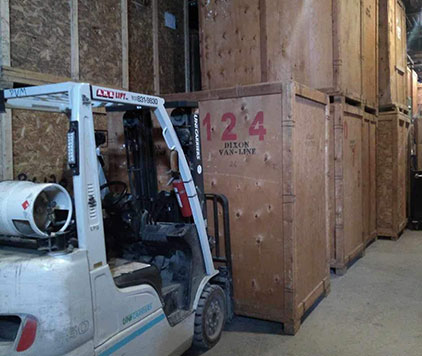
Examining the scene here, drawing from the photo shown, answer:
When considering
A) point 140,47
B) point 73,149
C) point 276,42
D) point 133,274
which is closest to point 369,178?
point 276,42

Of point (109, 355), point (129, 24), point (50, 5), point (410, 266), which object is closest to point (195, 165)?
point (109, 355)

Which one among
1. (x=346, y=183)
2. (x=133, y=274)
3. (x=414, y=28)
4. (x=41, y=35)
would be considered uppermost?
(x=414, y=28)

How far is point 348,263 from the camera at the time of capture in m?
6.27

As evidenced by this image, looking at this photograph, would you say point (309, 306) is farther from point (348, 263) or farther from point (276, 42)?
point (276, 42)

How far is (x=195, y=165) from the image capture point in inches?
141

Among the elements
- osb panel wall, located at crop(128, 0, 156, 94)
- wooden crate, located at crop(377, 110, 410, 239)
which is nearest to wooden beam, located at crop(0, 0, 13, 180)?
osb panel wall, located at crop(128, 0, 156, 94)

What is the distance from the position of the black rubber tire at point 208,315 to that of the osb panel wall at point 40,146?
6.69ft

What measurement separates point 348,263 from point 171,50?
168 inches

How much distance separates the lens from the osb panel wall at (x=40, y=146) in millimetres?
4105

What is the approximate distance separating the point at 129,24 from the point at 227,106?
90.4 inches

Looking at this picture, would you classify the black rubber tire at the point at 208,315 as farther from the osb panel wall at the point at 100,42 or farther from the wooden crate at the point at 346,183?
the osb panel wall at the point at 100,42

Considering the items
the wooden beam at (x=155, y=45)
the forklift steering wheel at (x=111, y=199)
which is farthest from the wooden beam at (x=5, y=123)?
the wooden beam at (x=155, y=45)

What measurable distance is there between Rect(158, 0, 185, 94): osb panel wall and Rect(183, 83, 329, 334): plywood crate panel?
2.03 metres

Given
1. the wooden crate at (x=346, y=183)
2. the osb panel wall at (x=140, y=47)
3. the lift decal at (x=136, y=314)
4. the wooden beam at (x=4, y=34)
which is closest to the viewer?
the lift decal at (x=136, y=314)
